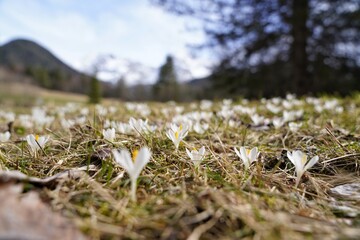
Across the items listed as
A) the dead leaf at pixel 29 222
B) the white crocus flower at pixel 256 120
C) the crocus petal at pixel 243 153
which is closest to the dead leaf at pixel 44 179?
the dead leaf at pixel 29 222

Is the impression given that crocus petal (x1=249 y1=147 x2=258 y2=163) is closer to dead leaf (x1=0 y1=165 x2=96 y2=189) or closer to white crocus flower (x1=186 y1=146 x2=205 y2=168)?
white crocus flower (x1=186 y1=146 x2=205 y2=168)

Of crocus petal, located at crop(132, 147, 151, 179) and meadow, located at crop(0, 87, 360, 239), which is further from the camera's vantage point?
crocus petal, located at crop(132, 147, 151, 179)

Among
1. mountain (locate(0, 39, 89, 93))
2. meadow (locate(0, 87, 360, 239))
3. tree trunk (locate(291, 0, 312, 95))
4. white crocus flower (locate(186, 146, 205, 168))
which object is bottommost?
meadow (locate(0, 87, 360, 239))

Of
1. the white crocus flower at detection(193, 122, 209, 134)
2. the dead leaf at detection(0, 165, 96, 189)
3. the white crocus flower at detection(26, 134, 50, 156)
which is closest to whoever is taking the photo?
the dead leaf at detection(0, 165, 96, 189)

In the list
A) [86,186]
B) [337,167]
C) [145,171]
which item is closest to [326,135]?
[337,167]

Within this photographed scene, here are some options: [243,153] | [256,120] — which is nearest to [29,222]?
[243,153]

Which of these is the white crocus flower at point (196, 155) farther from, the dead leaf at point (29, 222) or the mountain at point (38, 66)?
the mountain at point (38, 66)

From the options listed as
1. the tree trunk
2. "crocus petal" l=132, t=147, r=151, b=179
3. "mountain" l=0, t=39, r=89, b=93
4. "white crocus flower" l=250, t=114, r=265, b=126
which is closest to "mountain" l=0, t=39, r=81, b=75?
"mountain" l=0, t=39, r=89, b=93

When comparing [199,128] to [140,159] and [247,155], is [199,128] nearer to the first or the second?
[247,155]

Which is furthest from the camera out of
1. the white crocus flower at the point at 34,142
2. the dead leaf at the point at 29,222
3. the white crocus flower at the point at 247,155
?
the white crocus flower at the point at 34,142
